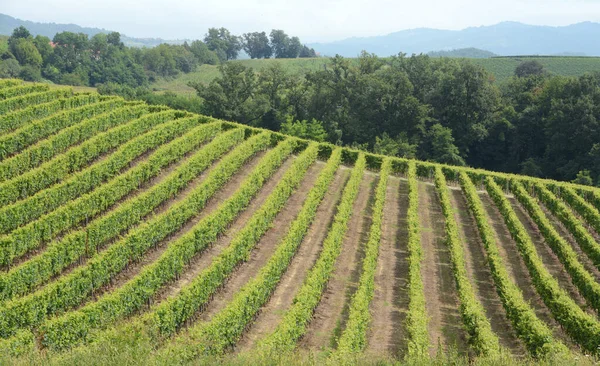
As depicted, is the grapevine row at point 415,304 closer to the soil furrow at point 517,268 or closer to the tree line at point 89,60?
the soil furrow at point 517,268

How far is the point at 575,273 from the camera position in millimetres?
A: 28203

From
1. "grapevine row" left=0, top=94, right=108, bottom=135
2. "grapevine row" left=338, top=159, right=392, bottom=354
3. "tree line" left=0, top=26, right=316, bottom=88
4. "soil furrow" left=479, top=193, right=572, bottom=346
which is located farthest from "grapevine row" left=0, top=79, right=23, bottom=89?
"tree line" left=0, top=26, right=316, bottom=88

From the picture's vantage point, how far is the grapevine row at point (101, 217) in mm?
23875

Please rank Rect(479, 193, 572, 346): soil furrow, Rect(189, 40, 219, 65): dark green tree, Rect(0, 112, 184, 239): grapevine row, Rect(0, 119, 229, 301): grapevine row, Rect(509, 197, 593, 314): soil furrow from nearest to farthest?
Rect(0, 119, 229, 301): grapevine row, Rect(479, 193, 572, 346): soil furrow, Rect(0, 112, 184, 239): grapevine row, Rect(509, 197, 593, 314): soil furrow, Rect(189, 40, 219, 65): dark green tree

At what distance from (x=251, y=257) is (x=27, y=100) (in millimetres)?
28050

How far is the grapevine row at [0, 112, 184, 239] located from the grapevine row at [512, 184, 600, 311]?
29155 mm

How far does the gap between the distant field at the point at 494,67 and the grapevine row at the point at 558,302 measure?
7568cm

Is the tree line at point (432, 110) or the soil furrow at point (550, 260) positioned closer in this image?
the soil furrow at point (550, 260)

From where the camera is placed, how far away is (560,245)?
104ft

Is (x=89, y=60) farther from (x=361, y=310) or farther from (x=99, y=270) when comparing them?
(x=361, y=310)

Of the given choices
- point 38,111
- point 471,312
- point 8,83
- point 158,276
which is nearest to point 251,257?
point 158,276

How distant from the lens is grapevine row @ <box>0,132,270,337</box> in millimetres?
20734

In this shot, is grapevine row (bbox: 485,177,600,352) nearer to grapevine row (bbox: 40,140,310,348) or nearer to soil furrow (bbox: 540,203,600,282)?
soil furrow (bbox: 540,203,600,282)

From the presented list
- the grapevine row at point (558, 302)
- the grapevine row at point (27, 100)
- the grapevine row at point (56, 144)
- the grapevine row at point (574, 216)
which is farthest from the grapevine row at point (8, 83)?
the grapevine row at point (574, 216)
